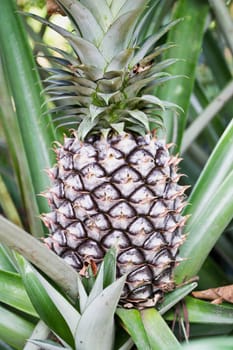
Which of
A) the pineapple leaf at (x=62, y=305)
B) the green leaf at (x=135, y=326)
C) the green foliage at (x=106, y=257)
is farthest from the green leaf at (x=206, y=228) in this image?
the pineapple leaf at (x=62, y=305)

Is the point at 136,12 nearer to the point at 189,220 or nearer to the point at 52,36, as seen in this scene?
the point at 189,220

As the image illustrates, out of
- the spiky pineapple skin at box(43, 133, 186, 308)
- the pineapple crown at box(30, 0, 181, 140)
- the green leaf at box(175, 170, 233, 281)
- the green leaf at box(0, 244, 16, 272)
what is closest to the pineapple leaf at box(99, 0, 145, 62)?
the pineapple crown at box(30, 0, 181, 140)

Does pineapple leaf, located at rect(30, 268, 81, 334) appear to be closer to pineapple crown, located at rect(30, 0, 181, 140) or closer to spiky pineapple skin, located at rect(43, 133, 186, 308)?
spiky pineapple skin, located at rect(43, 133, 186, 308)

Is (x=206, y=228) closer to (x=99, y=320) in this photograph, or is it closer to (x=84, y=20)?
(x=99, y=320)

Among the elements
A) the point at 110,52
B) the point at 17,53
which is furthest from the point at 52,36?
the point at 110,52

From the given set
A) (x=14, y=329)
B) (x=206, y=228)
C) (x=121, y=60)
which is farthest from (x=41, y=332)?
(x=121, y=60)
